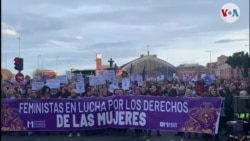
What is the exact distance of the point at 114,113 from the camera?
49.0 feet

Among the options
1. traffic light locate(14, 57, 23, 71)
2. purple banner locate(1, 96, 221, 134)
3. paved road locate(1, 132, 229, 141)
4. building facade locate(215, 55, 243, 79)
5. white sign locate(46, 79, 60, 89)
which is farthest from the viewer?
building facade locate(215, 55, 243, 79)

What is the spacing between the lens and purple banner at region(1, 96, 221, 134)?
13.9m

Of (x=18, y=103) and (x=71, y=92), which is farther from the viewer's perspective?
(x=71, y=92)

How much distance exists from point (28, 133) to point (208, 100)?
646 centimetres

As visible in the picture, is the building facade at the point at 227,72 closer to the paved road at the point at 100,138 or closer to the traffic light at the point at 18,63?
the traffic light at the point at 18,63

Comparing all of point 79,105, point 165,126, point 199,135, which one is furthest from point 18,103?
point 199,135

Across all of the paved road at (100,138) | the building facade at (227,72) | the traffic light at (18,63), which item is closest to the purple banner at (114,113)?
the paved road at (100,138)

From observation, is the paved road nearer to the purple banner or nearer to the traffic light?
the purple banner

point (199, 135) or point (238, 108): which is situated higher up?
point (238, 108)

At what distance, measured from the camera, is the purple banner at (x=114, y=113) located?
13.9 meters

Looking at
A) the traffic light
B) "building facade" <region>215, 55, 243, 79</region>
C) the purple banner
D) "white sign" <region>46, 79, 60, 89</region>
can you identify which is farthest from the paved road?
"building facade" <region>215, 55, 243, 79</region>

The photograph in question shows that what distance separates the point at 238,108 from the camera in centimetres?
958

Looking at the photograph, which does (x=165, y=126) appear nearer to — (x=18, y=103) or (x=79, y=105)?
(x=79, y=105)

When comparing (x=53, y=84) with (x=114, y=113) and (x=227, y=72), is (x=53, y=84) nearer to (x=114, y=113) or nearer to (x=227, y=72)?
(x=114, y=113)
